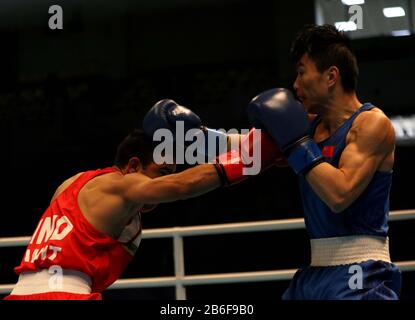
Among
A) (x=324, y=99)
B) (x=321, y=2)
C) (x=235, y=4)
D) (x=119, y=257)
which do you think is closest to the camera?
(x=324, y=99)

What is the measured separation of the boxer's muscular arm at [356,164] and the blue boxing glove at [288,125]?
0.04 m

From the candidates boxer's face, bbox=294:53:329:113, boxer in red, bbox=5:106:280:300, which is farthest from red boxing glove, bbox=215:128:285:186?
boxer's face, bbox=294:53:329:113

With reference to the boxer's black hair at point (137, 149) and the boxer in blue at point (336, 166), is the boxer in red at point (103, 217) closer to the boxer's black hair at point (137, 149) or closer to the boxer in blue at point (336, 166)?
the boxer's black hair at point (137, 149)

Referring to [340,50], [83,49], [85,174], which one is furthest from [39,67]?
[340,50]

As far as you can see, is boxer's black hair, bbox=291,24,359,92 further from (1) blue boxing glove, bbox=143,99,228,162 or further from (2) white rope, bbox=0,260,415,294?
(2) white rope, bbox=0,260,415,294

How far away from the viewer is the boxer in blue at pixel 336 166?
1.86 m

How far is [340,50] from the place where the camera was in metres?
2.06

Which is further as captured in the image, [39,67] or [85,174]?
[39,67]

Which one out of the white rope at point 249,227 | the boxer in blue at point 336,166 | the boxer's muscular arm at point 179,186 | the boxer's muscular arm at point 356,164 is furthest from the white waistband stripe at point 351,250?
the white rope at point 249,227

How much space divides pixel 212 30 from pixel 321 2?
1639mm

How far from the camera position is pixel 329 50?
2057 millimetres

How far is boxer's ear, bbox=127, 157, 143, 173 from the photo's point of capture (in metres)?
2.35

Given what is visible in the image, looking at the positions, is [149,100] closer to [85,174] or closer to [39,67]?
[39,67]

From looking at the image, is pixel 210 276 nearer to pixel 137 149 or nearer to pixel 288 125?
pixel 137 149
